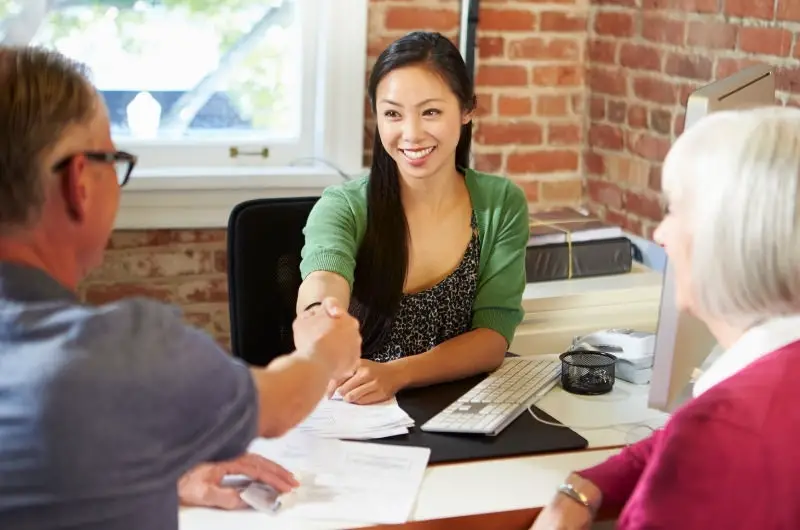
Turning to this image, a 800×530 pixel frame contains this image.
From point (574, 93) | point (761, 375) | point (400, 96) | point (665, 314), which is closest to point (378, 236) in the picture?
point (400, 96)

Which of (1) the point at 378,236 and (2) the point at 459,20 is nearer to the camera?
(1) the point at 378,236

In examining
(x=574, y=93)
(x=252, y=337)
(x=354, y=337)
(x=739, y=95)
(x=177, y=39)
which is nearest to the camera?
(x=354, y=337)

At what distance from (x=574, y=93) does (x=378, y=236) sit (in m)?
1.32

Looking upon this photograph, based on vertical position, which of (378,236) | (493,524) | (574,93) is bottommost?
(493,524)

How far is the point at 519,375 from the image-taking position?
2.01m

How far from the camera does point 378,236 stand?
6.86 ft

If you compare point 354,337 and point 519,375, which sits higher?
point 354,337

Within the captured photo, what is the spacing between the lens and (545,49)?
3100 millimetres

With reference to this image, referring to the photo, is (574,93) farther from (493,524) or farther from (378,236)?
(493,524)

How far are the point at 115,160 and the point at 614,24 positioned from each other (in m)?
2.26

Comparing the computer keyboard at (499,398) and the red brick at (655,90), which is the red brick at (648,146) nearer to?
the red brick at (655,90)

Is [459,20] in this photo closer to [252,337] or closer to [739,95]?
[252,337]

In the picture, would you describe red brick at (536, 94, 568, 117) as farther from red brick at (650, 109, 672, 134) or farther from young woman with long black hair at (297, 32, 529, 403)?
young woman with long black hair at (297, 32, 529, 403)

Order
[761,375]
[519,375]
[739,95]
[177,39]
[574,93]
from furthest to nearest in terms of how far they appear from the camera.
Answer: [574,93] < [177,39] < [519,375] < [739,95] < [761,375]
